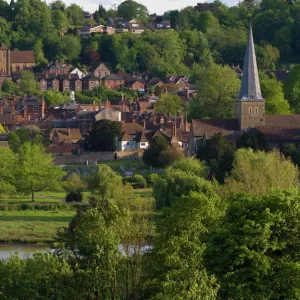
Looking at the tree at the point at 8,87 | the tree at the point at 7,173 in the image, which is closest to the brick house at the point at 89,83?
the tree at the point at 8,87

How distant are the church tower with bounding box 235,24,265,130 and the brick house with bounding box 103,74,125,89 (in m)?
30.8

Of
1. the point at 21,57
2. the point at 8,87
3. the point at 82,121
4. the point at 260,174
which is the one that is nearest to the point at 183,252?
the point at 260,174

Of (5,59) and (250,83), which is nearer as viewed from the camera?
(250,83)

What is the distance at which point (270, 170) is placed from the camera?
49.9 m

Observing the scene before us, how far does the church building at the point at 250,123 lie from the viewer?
218 ft

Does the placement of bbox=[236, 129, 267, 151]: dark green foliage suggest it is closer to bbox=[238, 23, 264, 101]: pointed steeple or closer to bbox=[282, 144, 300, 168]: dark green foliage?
bbox=[282, 144, 300, 168]: dark green foliage

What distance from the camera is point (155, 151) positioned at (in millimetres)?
65688

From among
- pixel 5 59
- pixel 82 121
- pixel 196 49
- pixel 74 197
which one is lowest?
pixel 74 197

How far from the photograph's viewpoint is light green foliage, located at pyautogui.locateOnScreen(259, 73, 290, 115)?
74.6 meters

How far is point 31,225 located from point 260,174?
9595 millimetres

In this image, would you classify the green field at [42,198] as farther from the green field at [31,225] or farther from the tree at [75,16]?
the tree at [75,16]

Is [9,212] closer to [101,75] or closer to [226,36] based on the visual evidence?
[101,75]

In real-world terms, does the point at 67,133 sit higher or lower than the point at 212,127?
lower

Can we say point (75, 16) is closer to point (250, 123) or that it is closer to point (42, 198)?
point (250, 123)
